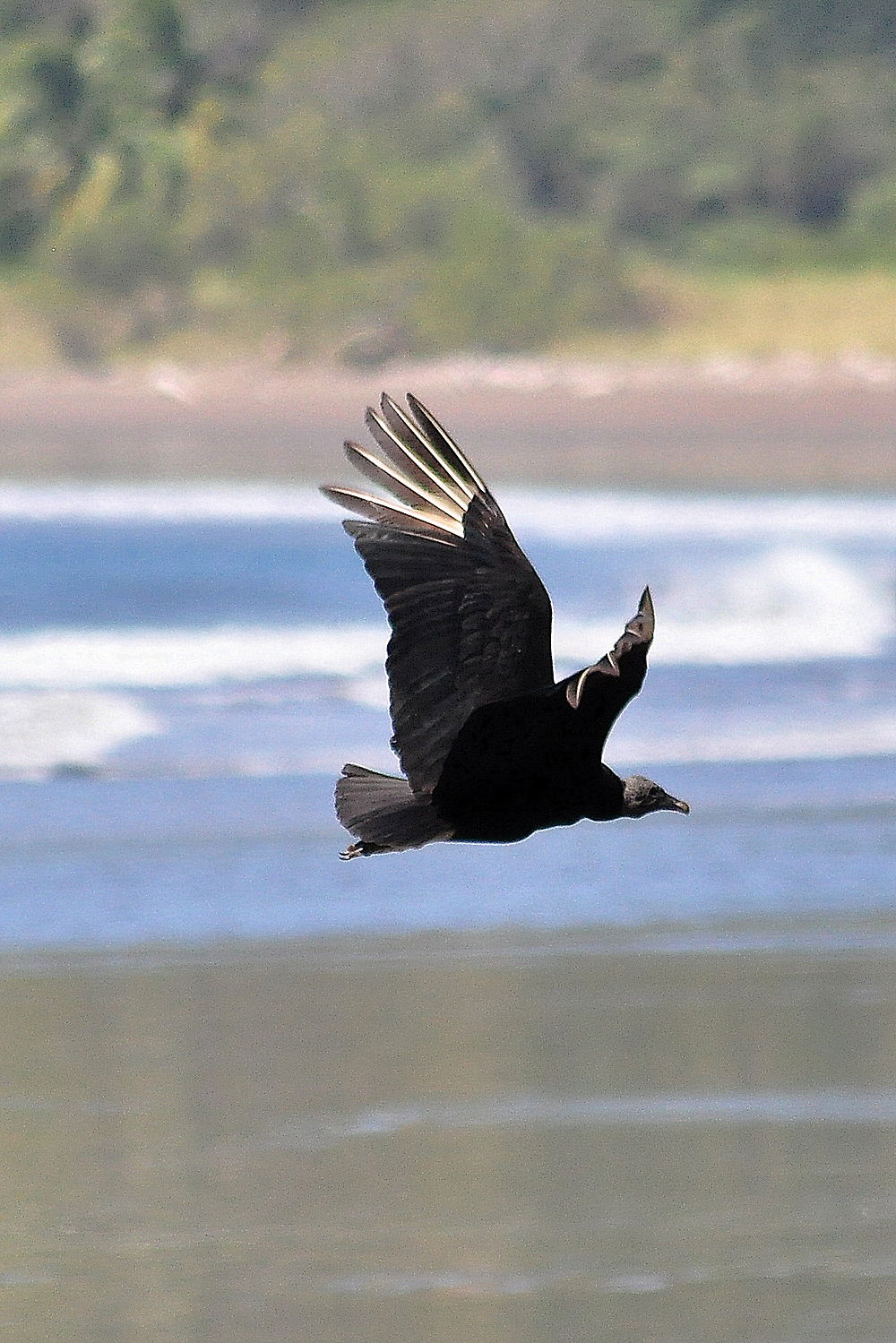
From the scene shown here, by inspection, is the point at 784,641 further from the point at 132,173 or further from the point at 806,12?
the point at 806,12

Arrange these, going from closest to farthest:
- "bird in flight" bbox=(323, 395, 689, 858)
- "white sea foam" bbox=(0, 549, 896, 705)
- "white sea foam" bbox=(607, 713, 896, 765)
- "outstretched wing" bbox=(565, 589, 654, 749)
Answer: "outstretched wing" bbox=(565, 589, 654, 749) → "bird in flight" bbox=(323, 395, 689, 858) → "white sea foam" bbox=(607, 713, 896, 765) → "white sea foam" bbox=(0, 549, 896, 705)

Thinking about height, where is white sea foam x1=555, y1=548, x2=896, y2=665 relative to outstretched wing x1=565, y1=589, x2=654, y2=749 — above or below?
above

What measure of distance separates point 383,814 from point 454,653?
268 millimetres

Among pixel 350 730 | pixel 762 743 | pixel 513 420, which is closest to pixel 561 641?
pixel 350 730

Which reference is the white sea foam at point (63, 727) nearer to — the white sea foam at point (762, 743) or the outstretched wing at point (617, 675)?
the white sea foam at point (762, 743)

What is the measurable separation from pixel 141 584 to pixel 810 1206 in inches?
499

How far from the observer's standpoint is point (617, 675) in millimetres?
4320

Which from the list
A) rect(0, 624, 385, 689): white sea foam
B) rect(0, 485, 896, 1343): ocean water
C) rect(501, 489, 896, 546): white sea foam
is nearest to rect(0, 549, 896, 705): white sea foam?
rect(0, 624, 385, 689): white sea foam

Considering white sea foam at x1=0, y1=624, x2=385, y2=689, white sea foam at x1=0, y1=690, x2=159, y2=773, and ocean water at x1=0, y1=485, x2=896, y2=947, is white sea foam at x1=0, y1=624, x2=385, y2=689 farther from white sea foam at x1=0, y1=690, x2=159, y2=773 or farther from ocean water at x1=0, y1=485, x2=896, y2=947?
white sea foam at x1=0, y1=690, x2=159, y2=773

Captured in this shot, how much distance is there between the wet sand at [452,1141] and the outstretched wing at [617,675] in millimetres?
1032

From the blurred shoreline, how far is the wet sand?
17.6 meters

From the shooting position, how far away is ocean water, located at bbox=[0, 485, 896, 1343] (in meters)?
5.20

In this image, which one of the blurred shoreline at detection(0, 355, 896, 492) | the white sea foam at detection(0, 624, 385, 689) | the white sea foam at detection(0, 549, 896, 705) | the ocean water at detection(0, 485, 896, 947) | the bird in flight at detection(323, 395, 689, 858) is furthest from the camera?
the blurred shoreline at detection(0, 355, 896, 492)

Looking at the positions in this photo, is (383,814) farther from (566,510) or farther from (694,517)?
(566,510)
